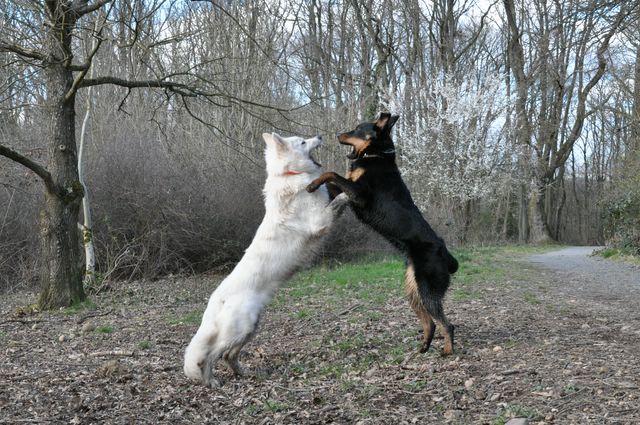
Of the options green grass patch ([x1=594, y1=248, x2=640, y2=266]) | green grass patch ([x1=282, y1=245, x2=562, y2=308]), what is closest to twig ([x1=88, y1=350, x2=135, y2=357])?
green grass patch ([x1=282, y1=245, x2=562, y2=308])

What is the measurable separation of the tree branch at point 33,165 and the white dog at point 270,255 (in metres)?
4.66

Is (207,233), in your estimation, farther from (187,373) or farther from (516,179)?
(516,179)

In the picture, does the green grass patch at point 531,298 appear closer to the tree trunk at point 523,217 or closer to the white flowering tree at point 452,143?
the white flowering tree at point 452,143

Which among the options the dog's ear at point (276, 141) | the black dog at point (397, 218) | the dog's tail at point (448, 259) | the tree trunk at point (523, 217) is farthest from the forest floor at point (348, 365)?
the tree trunk at point (523, 217)

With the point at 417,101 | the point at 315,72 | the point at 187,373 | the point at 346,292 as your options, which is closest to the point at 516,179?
the point at 417,101

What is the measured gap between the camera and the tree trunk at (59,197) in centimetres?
970

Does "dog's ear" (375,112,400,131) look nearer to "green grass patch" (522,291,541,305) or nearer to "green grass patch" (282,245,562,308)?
"green grass patch" (282,245,562,308)

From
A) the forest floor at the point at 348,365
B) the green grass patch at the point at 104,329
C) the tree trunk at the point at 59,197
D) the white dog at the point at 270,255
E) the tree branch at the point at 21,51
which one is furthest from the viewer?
the tree trunk at the point at 59,197

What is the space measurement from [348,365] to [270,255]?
4.38 feet

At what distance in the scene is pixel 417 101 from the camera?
27453mm

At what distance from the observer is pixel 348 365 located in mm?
5941

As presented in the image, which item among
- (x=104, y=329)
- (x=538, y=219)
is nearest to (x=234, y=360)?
(x=104, y=329)

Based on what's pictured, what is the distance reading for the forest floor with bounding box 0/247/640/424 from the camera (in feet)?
15.1

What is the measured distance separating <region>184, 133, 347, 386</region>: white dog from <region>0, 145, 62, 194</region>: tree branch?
4.66m
